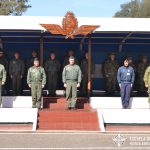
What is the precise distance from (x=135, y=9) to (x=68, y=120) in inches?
2661

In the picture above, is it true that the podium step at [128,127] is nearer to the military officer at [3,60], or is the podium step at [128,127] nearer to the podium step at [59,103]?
the podium step at [59,103]

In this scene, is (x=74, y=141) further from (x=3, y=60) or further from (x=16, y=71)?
(x=3, y=60)

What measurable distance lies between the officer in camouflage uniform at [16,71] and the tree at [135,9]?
177 feet

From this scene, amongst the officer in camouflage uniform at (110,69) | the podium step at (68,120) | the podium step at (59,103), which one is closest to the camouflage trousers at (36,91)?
the podium step at (68,120)

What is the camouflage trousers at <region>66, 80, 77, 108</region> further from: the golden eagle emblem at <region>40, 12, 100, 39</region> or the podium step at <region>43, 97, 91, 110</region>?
the golden eagle emblem at <region>40, 12, 100, 39</region>

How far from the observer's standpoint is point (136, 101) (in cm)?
1499

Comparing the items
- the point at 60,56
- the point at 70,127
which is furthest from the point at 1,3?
the point at 70,127

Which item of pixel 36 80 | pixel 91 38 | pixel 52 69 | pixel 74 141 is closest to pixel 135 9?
pixel 91 38

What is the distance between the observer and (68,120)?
43.8 ft

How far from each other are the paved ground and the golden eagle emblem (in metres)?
3.20

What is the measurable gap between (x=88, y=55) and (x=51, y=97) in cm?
175

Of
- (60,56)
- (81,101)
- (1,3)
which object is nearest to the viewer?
(81,101)

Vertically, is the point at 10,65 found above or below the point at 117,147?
above

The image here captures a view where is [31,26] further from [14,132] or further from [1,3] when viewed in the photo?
[1,3]
